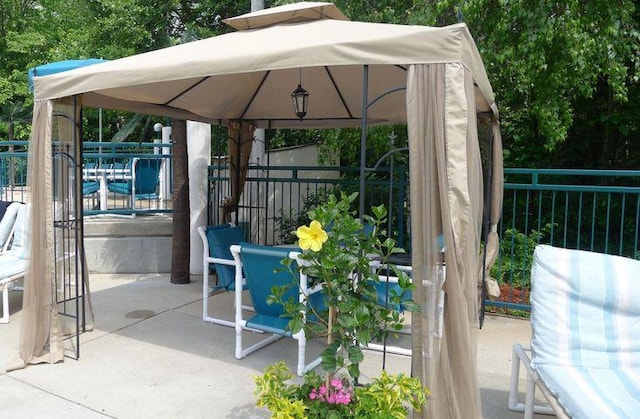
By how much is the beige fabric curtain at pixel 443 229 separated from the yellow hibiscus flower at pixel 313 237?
0.55 m

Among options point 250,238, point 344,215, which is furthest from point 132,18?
point 344,215

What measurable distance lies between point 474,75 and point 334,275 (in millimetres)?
1431

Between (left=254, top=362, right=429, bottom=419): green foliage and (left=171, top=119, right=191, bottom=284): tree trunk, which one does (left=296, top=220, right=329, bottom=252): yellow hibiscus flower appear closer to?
(left=254, top=362, right=429, bottom=419): green foliage

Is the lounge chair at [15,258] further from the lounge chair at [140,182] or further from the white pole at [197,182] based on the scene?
the lounge chair at [140,182]

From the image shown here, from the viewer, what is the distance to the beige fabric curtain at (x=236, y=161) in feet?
21.0

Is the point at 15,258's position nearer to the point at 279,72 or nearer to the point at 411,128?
the point at 279,72

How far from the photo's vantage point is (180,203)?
6.33 meters

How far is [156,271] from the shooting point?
703 cm

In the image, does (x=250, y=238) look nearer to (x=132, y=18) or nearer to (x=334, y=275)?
(x=334, y=275)

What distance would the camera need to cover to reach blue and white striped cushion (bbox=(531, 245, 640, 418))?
2.75 m

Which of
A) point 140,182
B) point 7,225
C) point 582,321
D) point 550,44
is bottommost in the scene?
point 582,321

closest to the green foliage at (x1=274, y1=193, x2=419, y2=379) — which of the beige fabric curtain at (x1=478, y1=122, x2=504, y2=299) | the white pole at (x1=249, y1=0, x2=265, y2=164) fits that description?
the beige fabric curtain at (x1=478, y1=122, x2=504, y2=299)

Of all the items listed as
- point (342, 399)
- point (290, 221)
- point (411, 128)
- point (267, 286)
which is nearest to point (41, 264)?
point (267, 286)

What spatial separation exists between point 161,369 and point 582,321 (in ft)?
9.16
